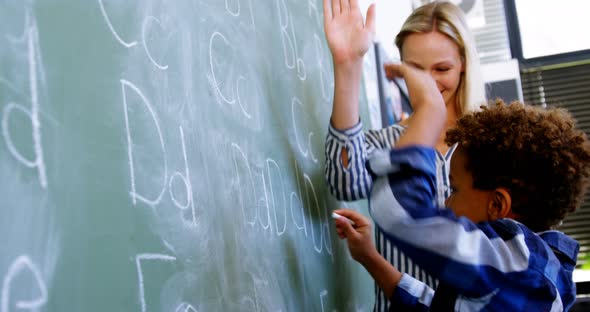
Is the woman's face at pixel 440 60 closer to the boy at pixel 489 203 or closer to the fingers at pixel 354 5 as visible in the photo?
the fingers at pixel 354 5

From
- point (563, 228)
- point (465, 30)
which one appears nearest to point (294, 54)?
point (465, 30)

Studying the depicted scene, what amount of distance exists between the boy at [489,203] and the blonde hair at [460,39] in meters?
0.43

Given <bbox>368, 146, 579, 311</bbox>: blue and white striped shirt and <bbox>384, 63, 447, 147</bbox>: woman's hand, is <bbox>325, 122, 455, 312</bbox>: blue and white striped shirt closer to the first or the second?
<bbox>384, 63, 447, 147</bbox>: woman's hand

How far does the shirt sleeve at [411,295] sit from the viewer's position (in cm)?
90

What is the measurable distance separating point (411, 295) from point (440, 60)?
1.85 feet

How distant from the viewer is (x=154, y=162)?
1.86 feet

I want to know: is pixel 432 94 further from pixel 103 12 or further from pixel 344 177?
pixel 103 12

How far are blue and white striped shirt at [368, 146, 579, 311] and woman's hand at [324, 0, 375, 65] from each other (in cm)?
37

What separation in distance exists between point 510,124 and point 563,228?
288 centimetres

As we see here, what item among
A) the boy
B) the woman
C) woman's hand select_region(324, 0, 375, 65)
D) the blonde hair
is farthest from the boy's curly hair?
the blonde hair

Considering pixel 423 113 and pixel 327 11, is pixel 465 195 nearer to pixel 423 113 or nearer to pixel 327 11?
pixel 423 113

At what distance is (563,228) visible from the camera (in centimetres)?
332

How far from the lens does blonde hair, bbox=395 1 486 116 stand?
1.28 m

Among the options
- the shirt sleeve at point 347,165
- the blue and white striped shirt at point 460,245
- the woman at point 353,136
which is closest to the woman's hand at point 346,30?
the woman at point 353,136
